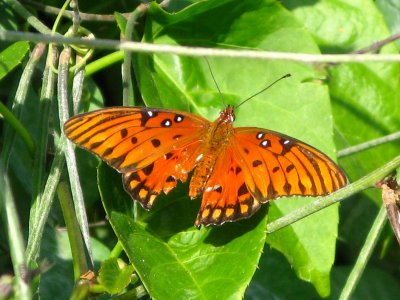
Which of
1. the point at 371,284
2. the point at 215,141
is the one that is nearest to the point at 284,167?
the point at 215,141

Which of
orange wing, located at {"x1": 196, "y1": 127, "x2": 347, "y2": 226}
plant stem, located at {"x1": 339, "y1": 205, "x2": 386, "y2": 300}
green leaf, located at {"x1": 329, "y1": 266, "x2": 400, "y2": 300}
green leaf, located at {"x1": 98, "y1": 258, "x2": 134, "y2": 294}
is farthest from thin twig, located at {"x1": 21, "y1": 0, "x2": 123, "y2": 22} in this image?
green leaf, located at {"x1": 329, "y1": 266, "x2": 400, "y2": 300}

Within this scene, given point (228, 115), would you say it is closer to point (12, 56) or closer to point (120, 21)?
point (120, 21)

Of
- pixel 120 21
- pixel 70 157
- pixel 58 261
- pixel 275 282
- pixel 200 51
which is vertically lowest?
pixel 275 282

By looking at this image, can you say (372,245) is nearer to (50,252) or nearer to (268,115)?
(268,115)

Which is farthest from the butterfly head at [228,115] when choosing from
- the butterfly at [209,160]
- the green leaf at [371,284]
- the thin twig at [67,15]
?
the green leaf at [371,284]

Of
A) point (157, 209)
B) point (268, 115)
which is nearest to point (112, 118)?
point (157, 209)

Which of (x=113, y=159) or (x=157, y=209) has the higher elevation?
(x=113, y=159)

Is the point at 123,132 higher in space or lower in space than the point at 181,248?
higher
